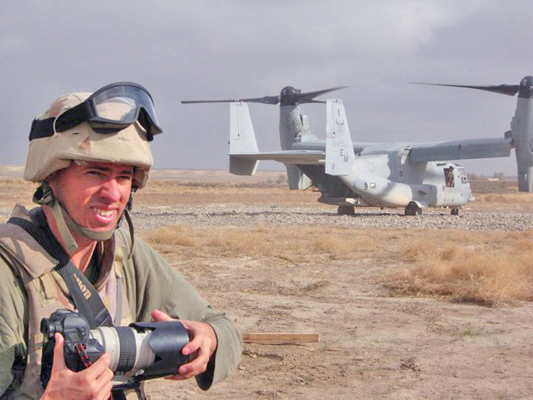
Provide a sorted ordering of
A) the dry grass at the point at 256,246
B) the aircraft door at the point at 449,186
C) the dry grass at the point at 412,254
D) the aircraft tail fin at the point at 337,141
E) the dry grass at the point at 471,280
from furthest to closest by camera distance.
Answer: the aircraft door at the point at 449,186, the aircraft tail fin at the point at 337,141, the dry grass at the point at 256,246, the dry grass at the point at 412,254, the dry grass at the point at 471,280

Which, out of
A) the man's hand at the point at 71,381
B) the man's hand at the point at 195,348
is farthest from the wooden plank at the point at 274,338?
the man's hand at the point at 71,381

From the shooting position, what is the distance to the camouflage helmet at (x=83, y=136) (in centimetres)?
200

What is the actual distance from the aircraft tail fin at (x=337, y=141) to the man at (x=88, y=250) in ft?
70.5

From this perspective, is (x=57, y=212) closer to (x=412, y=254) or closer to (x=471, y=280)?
(x=471, y=280)

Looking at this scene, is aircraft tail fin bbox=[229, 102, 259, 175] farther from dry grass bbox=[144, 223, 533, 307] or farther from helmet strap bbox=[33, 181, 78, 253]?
helmet strap bbox=[33, 181, 78, 253]

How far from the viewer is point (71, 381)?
5.31ft

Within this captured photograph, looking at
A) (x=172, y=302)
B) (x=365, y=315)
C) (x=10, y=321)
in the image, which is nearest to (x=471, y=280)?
(x=365, y=315)

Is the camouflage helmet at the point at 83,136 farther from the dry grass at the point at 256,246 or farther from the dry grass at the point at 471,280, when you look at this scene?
the dry grass at the point at 256,246

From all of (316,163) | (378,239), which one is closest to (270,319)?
(378,239)

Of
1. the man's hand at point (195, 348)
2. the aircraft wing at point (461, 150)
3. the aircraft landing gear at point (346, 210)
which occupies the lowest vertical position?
the aircraft landing gear at point (346, 210)

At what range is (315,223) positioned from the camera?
2256 centimetres

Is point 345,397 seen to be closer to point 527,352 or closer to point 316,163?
point 527,352

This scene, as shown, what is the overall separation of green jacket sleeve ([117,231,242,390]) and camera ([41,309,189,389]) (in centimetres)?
Result: 21

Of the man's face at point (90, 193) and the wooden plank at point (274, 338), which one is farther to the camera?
the wooden plank at point (274, 338)
